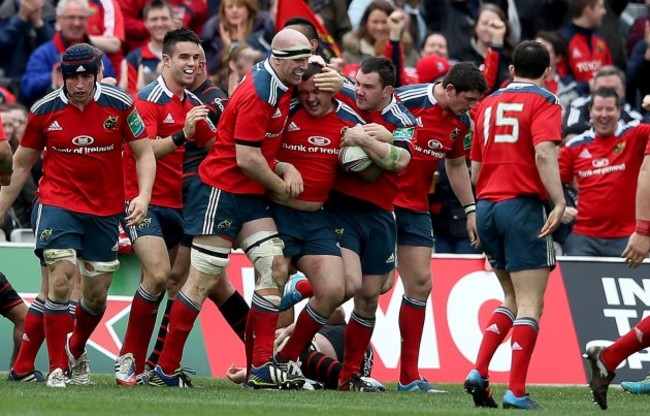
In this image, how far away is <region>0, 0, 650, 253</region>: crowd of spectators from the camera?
1578 centimetres

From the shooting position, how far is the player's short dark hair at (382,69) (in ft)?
37.8

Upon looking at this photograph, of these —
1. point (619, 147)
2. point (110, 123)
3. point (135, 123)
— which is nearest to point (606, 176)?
point (619, 147)

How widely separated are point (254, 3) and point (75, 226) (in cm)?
663

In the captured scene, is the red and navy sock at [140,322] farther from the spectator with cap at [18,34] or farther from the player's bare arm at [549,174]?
the spectator with cap at [18,34]

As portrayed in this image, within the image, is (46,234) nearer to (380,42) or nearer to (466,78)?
(466,78)

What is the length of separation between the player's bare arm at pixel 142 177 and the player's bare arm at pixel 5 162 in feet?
2.94

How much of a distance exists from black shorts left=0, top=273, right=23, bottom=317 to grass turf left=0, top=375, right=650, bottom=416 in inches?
38.6

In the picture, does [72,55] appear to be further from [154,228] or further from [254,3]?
[254,3]

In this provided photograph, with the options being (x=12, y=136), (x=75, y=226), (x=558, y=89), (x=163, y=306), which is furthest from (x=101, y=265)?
(x=558, y=89)

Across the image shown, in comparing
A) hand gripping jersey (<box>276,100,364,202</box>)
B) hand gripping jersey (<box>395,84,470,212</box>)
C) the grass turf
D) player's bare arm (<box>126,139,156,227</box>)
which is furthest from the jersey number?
player's bare arm (<box>126,139,156,227</box>)

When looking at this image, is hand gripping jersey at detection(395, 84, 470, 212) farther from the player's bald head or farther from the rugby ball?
the player's bald head

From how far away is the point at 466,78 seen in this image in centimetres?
1170

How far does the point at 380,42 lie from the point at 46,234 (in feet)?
21.0

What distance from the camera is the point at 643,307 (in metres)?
14.1
